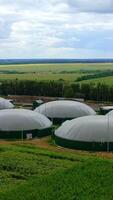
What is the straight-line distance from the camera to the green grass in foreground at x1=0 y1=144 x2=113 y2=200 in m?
19.7

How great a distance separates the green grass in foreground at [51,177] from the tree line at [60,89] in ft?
135

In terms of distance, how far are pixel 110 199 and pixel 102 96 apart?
54298 millimetres

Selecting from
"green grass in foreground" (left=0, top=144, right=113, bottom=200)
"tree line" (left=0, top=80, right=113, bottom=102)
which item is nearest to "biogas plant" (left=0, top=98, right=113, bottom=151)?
"green grass in foreground" (left=0, top=144, right=113, bottom=200)

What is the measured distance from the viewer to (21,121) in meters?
40.8

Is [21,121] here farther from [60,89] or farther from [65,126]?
[60,89]

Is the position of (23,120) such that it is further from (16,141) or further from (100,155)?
(100,155)

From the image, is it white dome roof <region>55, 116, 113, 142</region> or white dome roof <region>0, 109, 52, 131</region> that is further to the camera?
white dome roof <region>0, 109, 52, 131</region>

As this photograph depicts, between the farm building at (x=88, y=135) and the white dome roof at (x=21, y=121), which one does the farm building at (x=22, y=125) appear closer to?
the white dome roof at (x=21, y=121)

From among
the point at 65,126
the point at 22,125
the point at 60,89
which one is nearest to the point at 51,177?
the point at 65,126

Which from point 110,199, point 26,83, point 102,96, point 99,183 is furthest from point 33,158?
point 26,83

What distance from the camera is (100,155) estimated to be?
32.7m

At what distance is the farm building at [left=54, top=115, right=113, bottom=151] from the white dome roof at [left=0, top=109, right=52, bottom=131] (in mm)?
4252

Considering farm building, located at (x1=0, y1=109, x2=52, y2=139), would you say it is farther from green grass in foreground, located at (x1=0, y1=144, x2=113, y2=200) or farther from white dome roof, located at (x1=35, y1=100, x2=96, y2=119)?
green grass in foreground, located at (x1=0, y1=144, x2=113, y2=200)

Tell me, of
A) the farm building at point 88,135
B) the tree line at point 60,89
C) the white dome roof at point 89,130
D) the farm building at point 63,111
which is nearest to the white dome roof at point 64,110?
the farm building at point 63,111
